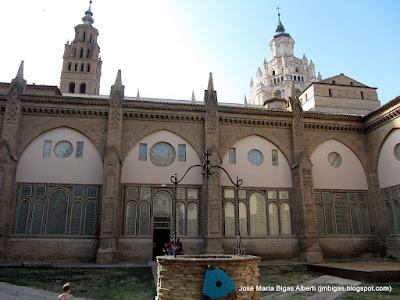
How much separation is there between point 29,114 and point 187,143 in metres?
11.2

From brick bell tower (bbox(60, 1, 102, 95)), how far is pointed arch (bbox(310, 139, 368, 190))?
41.2m

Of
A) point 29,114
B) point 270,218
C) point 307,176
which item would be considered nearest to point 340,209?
point 307,176

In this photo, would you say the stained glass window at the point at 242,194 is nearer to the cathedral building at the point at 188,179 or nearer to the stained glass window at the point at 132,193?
the cathedral building at the point at 188,179

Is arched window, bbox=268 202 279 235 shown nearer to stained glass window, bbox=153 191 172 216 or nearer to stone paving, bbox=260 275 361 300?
stone paving, bbox=260 275 361 300

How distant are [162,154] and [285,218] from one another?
10122 mm

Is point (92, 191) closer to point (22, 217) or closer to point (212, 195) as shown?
point (22, 217)

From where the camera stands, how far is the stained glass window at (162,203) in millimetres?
23453

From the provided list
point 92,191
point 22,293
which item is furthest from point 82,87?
point 22,293

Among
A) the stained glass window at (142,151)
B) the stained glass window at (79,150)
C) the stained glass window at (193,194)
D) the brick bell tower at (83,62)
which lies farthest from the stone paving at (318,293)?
the brick bell tower at (83,62)

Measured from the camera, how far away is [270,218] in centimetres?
2461

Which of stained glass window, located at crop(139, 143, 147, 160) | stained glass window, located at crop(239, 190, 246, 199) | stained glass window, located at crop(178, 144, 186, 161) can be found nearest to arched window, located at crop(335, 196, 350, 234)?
stained glass window, located at crop(239, 190, 246, 199)

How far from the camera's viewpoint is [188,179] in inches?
950

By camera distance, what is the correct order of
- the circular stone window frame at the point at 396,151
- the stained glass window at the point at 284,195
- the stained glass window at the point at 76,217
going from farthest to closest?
the stained glass window at the point at 284,195
the circular stone window frame at the point at 396,151
the stained glass window at the point at 76,217

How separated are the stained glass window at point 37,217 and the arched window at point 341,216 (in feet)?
68.6
